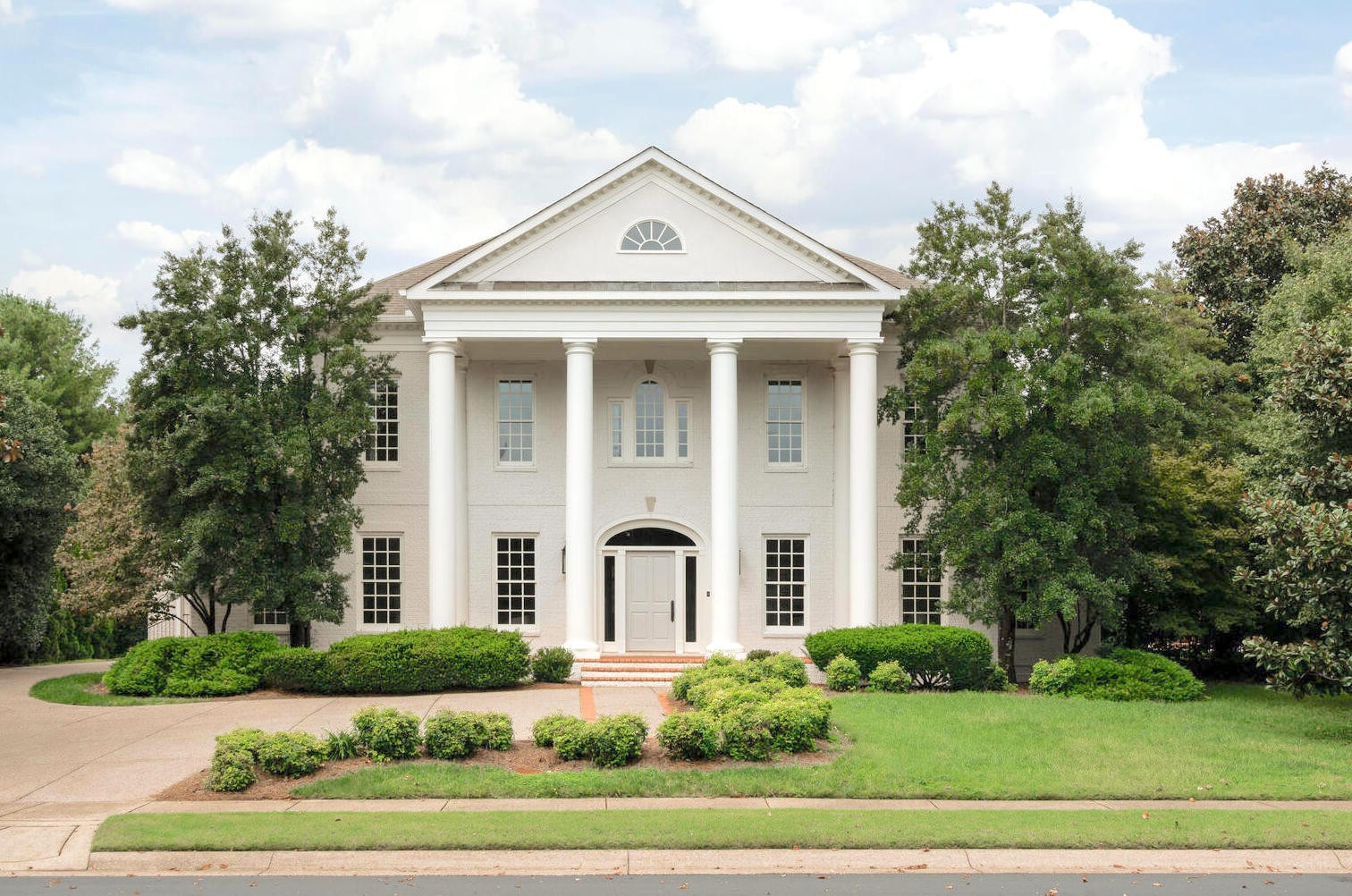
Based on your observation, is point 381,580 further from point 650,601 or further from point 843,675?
point 843,675

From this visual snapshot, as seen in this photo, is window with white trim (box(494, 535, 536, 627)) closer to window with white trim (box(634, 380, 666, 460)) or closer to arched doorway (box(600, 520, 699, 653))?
arched doorway (box(600, 520, 699, 653))

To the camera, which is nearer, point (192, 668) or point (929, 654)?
point (192, 668)

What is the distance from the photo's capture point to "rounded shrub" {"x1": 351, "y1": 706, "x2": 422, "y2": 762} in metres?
14.7

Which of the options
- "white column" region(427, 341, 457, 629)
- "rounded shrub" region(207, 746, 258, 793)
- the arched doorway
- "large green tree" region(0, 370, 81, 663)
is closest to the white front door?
the arched doorway

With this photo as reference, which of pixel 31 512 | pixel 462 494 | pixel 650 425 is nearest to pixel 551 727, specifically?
pixel 462 494

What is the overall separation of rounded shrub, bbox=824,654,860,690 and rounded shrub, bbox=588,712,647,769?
25.8ft

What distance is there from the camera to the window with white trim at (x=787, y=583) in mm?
27625

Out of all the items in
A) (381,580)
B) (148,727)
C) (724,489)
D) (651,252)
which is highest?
(651,252)

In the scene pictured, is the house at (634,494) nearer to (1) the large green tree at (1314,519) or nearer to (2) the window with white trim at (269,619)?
(2) the window with white trim at (269,619)

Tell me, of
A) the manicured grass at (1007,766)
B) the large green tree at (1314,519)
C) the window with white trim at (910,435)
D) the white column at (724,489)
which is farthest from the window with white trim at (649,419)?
the large green tree at (1314,519)

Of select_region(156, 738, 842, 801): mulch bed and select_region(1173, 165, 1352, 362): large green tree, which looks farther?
select_region(1173, 165, 1352, 362): large green tree

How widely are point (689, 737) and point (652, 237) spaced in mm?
13643

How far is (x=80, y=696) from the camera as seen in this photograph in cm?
2209

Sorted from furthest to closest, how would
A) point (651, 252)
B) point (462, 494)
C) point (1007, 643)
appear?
point (462, 494) < point (651, 252) < point (1007, 643)
